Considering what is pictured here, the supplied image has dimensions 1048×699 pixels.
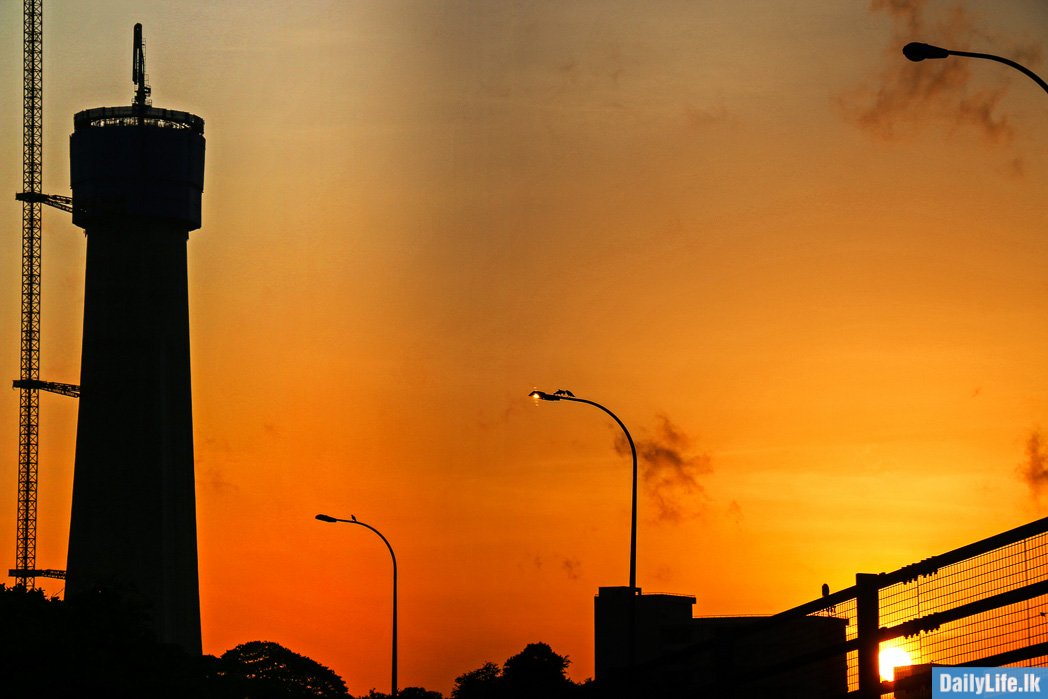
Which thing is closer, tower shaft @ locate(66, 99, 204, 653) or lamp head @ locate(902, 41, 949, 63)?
lamp head @ locate(902, 41, 949, 63)

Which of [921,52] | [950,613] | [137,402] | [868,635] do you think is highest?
[137,402]

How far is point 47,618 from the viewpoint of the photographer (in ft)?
119

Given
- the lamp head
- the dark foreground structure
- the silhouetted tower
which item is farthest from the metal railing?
the silhouetted tower

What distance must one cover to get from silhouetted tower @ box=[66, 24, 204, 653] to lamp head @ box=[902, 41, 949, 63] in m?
109

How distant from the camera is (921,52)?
24422mm

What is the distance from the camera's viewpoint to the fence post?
1717cm

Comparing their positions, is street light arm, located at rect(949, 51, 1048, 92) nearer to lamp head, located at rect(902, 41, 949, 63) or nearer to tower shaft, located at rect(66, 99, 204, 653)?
lamp head, located at rect(902, 41, 949, 63)

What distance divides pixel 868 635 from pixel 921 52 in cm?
1117

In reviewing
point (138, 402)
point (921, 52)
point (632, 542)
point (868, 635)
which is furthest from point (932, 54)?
point (138, 402)

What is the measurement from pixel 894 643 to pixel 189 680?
25716mm

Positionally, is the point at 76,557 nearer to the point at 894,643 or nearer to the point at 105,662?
the point at 105,662

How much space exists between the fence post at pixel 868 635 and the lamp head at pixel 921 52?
34.5 feet

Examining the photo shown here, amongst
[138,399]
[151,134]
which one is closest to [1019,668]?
[138,399]

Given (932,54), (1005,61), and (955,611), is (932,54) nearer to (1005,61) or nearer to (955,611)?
(1005,61)
